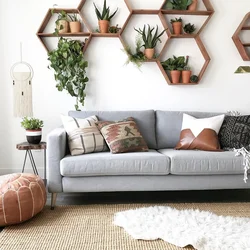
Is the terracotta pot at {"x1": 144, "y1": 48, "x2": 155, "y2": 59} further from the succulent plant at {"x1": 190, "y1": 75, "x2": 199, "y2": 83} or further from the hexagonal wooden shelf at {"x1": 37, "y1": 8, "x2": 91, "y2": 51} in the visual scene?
the hexagonal wooden shelf at {"x1": 37, "y1": 8, "x2": 91, "y2": 51}

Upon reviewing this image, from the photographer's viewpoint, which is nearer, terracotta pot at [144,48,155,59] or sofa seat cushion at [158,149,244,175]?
sofa seat cushion at [158,149,244,175]

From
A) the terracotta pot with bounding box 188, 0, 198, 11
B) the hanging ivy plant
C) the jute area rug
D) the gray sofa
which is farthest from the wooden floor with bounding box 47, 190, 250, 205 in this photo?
the terracotta pot with bounding box 188, 0, 198, 11

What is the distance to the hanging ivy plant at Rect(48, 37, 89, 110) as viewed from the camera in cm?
344

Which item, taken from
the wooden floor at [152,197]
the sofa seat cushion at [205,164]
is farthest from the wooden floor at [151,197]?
the sofa seat cushion at [205,164]

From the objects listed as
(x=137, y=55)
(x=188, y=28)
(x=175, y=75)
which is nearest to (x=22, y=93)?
(x=137, y=55)

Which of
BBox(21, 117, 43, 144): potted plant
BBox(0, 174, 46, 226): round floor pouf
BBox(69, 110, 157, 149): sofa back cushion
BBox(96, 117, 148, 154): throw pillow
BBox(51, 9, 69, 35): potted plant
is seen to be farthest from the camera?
BBox(51, 9, 69, 35): potted plant

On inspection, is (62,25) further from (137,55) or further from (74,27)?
(137,55)

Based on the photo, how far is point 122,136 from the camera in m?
3.03

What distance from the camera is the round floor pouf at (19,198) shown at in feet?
7.69

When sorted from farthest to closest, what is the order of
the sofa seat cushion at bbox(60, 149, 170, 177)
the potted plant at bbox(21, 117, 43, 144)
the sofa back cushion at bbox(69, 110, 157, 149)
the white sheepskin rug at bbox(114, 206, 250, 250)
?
the sofa back cushion at bbox(69, 110, 157, 149), the potted plant at bbox(21, 117, 43, 144), the sofa seat cushion at bbox(60, 149, 170, 177), the white sheepskin rug at bbox(114, 206, 250, 250)

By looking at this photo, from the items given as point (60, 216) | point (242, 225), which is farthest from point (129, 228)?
point (242, 225)

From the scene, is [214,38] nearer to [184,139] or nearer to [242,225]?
[184,139]

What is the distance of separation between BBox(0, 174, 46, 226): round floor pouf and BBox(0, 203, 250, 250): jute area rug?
95mm

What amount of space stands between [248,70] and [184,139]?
125cm
